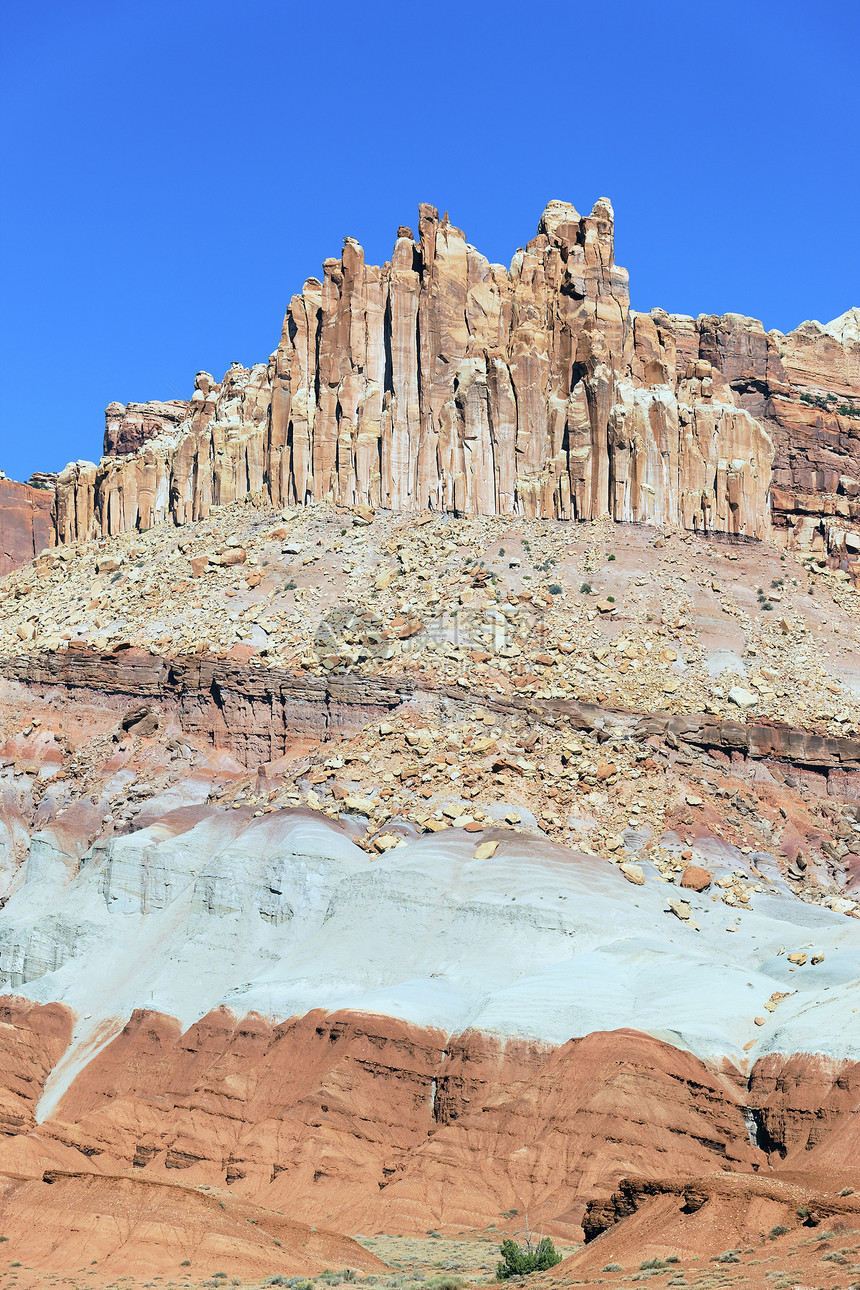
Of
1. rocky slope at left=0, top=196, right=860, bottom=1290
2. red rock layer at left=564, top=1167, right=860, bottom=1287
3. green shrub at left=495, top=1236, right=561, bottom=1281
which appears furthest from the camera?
rocky slope at left=0, top=196, right=860, bottom=1290

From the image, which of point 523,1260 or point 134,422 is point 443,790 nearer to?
point 523,1260

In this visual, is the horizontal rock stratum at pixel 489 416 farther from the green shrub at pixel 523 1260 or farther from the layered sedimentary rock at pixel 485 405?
the green shrub at pixel 523 1260

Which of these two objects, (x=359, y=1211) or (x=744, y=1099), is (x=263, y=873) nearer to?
(x=359, y=1211)

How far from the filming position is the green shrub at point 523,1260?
33188mm

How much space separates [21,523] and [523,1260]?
88.0 meters

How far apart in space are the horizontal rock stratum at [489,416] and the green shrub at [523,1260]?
2111 inches

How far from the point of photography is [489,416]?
8512 centimetres

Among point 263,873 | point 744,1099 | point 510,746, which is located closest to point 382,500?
point 510,746

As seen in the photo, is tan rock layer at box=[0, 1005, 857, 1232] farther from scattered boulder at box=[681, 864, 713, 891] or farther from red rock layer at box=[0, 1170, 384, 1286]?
scattered boulder at box=[681, 864, 713, 891]

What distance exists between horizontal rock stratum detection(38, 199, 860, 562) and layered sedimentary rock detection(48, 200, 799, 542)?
9 centimetres

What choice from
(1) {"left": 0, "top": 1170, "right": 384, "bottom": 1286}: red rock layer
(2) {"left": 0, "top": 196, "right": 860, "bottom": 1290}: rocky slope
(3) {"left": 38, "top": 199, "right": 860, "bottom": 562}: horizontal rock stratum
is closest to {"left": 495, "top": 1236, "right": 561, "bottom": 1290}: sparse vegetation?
(2) {"left": 0, "top": 196, "right": 860, "bottom": 1290}: rocky slope

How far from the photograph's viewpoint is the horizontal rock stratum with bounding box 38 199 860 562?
84.6 meters

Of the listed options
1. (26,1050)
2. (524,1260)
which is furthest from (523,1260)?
(26,1050)

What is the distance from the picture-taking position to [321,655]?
69938 mm
